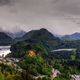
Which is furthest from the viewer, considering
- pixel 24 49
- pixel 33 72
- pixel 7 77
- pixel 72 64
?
pixel 24 49

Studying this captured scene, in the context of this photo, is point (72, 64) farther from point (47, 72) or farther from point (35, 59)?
point (47, 72)

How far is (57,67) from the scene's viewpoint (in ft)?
449

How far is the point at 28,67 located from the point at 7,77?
121ft

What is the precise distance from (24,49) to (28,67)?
83.2 meters

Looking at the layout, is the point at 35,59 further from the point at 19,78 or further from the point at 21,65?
the point at 19,78

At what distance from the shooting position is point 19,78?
80375mm

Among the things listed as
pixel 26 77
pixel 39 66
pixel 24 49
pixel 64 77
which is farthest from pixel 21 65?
pixel 24 49

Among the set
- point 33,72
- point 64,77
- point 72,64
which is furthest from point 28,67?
point 72,64

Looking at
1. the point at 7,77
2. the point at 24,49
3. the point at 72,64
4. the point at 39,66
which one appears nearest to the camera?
the point at 7,77

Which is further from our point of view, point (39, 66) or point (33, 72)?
point (39, 66)

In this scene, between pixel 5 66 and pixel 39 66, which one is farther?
pixel 39 66

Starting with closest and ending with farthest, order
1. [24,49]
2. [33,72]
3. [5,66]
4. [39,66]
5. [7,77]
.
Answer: [7,77]
[5,66]
[33,72]
[39,66]
[24,49]

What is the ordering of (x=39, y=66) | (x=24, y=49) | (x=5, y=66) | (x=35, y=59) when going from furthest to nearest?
1. (x=24, y=49)
2. (x=35, y=59)
3. (x=39, y=66)
4. (x=5, y=66)

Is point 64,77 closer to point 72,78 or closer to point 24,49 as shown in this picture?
point 72,78
